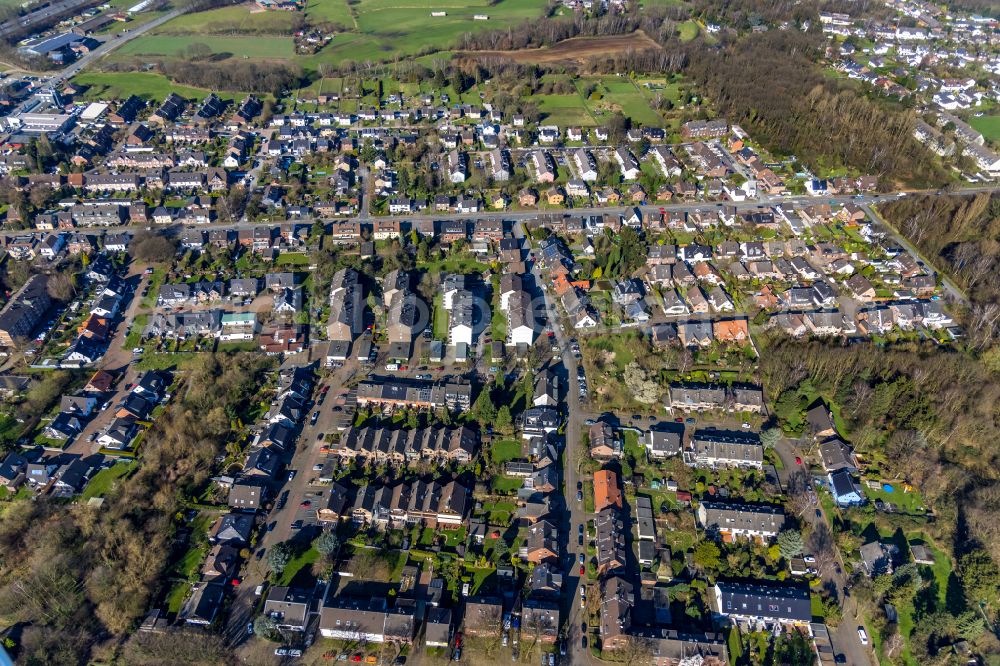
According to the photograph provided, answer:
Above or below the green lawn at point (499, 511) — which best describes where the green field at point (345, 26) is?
above

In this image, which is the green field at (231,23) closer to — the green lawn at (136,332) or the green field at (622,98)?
the green field at (622,98)

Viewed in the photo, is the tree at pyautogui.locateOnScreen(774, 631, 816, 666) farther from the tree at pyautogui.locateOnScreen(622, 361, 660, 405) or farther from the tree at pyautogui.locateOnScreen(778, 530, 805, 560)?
the tree at pyautogui.locateOnScreen(622, 361, 660, 405)

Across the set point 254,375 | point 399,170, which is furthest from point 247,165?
point 254,375

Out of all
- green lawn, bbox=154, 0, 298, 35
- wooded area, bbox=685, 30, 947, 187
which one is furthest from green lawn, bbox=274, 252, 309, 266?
green lawn, bbox=154, 0, 298, 35

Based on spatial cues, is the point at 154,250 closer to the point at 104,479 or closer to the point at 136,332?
the point at 136,332

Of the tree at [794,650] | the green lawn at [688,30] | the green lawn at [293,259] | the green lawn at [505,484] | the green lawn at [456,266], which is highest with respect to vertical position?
the green lawn at [688,30]

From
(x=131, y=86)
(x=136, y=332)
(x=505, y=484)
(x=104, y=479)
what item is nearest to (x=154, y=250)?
(x=136, y=332)

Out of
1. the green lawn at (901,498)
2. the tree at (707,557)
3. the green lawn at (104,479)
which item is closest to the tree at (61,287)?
the green lawn at (104,479)
